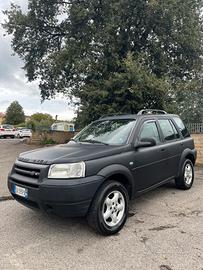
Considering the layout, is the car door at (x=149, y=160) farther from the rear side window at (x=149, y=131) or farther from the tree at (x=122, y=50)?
the tree at (x=122, y=50)

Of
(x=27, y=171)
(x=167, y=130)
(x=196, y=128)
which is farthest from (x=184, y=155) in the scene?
(x=196, y=128)

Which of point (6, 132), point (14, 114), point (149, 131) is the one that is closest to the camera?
point (149, 131)

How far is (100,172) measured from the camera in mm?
4141

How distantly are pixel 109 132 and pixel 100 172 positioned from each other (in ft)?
4.19

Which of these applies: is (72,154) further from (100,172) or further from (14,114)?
(14,114)

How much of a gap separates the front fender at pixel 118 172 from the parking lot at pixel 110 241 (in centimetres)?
62

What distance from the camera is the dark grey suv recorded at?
154 inches

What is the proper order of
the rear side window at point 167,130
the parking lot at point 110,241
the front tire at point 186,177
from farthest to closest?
the front tire at point 186,177
the rear side window at point 167,130
the parking lot at point 110,241

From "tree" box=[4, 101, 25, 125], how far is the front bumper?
57.5 m

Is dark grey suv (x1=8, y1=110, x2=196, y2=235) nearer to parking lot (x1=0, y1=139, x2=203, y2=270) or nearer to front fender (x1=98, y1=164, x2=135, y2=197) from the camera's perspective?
front fender (x1=98, y1=164, x2=135, y2=197)

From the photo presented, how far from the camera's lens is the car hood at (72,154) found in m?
4.11

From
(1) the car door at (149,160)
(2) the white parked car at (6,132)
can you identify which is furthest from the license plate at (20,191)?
(2) the white parked car at (6,132)

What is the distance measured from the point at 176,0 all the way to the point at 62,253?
1256 cm

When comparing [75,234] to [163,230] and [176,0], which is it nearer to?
[163,230]
